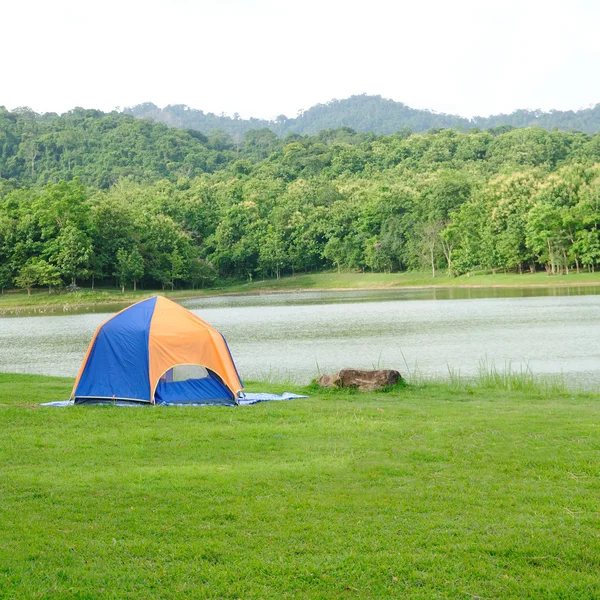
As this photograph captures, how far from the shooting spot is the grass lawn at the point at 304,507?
5812 mm

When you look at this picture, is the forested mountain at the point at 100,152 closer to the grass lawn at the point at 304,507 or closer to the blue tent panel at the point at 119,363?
the blue tent panel at the point at 119,363

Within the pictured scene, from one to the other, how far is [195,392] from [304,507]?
8210mm

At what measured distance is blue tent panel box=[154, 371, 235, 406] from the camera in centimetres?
1507

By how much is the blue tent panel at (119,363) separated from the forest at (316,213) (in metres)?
60.2

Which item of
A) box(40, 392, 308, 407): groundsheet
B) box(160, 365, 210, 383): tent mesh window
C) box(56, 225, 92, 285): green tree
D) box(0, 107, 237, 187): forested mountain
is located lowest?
box(40, 392, 308, 407): groundsheet

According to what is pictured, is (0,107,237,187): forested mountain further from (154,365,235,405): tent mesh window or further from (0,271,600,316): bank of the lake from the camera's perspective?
(154,365,235,405): tent mesh window

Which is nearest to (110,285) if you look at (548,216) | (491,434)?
(548,216)

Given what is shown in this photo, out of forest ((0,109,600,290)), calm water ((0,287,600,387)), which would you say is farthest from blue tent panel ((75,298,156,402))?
forest ((0,109,600,290))

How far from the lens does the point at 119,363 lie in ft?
50.2

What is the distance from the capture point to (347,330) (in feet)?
115

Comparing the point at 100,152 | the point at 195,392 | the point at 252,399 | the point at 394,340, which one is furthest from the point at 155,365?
the point at 100,152

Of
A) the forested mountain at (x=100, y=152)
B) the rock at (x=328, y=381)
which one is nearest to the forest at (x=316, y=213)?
the forested mountain at (x=100, y=152)

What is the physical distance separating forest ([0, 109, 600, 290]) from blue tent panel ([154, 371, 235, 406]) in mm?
59533

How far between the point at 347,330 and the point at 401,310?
43.0 ft
